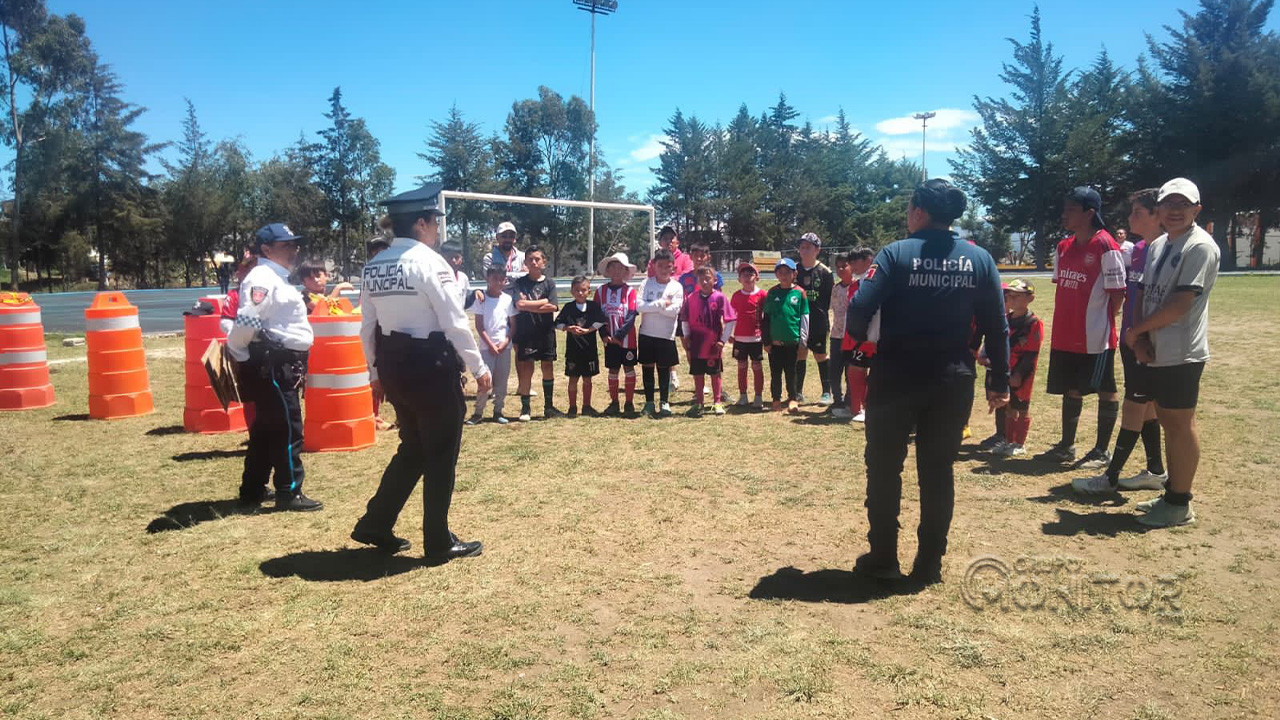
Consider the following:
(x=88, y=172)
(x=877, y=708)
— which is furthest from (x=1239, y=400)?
(x=88, y=172)

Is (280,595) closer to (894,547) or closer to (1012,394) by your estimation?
(894,547)

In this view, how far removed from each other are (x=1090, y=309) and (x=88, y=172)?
59002 millimetres

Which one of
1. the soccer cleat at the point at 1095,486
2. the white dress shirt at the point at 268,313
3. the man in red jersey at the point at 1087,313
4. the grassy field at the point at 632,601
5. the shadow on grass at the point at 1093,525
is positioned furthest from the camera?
the man in red jersey at the point at 1087,313

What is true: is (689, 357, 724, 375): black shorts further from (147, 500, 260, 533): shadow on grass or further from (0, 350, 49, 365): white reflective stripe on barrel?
(0, 350, 49, 365): white reflective stripe on barrel

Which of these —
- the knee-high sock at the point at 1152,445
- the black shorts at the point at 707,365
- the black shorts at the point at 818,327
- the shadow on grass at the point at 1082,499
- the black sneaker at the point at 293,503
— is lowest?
the black sneaker at the point at 293,503

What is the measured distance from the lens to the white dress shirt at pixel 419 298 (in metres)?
4.43

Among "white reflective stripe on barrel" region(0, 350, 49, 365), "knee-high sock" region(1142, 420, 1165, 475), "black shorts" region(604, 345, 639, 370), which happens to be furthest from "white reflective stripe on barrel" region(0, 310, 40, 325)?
"knee-high sock" region(1142, 420, 1165, 475)

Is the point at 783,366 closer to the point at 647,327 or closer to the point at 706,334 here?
the point at 706,334

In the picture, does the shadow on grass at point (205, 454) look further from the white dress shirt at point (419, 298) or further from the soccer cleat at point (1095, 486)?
the soccer cleat at point (1095, 486)

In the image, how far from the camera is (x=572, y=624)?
3916 mm

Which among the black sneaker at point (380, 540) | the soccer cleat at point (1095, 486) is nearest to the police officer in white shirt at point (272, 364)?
the black sneaker at point (380, 540)

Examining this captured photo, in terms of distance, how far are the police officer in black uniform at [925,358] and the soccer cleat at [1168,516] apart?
196cm

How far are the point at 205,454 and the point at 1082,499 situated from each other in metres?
7.74

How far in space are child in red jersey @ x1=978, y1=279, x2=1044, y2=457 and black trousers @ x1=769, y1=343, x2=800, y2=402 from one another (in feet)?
8.79
